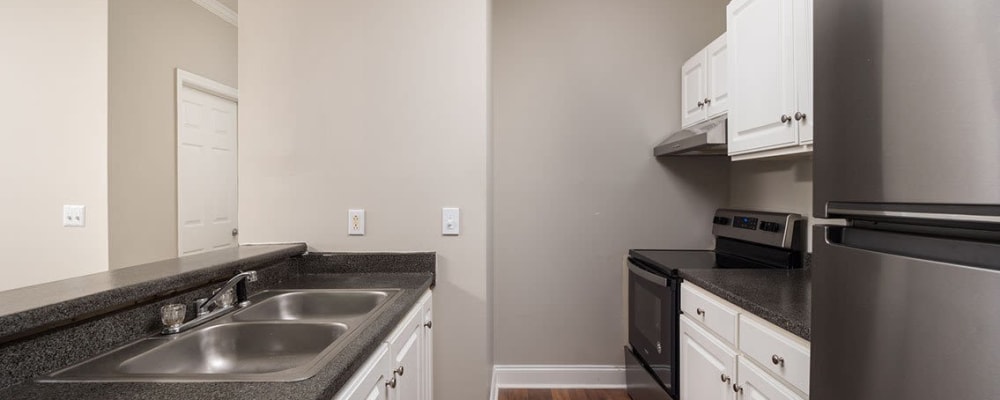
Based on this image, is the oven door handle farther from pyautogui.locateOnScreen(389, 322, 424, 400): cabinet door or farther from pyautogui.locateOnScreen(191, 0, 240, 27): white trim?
pyautogui.locateOnScreen(191, 0, 240, 27): white trim

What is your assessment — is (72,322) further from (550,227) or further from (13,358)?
(550,227)

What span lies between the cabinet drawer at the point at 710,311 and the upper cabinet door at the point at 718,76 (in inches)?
35.6

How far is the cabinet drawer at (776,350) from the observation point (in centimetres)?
117

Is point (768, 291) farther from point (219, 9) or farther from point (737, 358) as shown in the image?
point (219, 9)

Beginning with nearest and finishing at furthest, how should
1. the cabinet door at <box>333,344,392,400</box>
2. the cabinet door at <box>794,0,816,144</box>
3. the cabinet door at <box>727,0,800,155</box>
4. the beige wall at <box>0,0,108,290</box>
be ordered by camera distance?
the cabinet door at <box>333,344,392,400</box> → the cabinet door at <box>794,0,816,144</box> → the cabinet door at <box>727,0,800,155</box> → the beige wall at <box>0,0,108,290</box>

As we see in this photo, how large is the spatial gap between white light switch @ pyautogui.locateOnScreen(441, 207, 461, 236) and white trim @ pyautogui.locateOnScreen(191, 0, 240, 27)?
257 cm

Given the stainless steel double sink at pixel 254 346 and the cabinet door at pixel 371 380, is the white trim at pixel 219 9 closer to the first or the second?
the stainless steel double sink at pixel 254 346

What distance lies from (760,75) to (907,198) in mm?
1388

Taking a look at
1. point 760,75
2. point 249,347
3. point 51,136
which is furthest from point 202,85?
point 760,75

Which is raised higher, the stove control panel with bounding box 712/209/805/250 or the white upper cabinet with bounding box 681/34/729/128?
the white upper cabinet with bounding box 681/34/729/128

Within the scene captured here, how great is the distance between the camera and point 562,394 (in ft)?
8.80

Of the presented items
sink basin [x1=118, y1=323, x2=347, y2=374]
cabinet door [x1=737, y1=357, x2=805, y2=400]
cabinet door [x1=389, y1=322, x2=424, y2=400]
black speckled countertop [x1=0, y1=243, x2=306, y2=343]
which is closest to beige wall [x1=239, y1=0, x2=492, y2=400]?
cabinet door [x1=389, y1=322, x2=424, y2=400]

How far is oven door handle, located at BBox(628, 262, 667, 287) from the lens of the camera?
2.09 meters

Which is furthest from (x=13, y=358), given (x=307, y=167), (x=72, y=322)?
(x=307, y=167)
